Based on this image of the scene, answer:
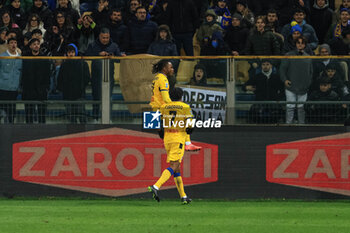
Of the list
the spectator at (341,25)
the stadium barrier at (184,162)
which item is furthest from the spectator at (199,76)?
the spectator at (341,25)

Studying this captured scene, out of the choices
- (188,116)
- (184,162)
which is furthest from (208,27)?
(188,116)

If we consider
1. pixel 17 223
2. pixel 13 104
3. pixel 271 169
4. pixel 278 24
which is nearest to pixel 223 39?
pixel 278 24

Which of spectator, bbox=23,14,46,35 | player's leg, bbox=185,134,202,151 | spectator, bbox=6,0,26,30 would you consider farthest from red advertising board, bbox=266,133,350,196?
spectator, bbox=6,0,26,30

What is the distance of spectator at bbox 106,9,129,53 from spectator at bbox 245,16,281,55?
2.72m

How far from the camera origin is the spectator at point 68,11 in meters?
16.3

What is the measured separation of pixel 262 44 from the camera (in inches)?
579

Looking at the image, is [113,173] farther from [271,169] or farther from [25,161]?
[271,169]

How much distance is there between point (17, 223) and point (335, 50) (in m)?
8.25

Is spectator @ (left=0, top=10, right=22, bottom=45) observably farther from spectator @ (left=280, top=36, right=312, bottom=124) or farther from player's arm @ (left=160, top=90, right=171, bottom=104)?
spectator @ (left=280, top=36, right=312, bottom=124)

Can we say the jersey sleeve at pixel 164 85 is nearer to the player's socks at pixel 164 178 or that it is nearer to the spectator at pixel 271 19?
the player's socks at pixel 164 178

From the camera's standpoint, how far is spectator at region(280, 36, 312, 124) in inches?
524

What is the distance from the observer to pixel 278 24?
16.5 metres

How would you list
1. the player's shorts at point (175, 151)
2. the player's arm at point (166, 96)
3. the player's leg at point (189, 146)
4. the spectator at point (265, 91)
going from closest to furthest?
1. the player's arm at point (166, 96)
2. the player's shorts at point (175, 151)
3. the player's leg at point (189, 146)
4. the spectator at point (265, 91)

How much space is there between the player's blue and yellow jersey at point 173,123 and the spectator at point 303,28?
15.5 ft
